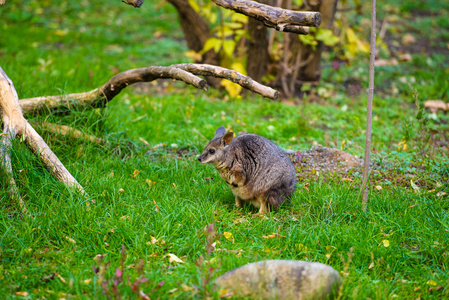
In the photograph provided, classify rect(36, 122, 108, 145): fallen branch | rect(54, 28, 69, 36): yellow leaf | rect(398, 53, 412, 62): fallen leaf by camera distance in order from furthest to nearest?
rect(54, 28, 69, 36): yellow leaf → rect(398, 53, 412, 62): fallen leaf → rect(36, 122, 108, 145): fallen branch

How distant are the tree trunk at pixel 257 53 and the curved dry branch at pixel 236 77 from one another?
Answer: 10.4 feet

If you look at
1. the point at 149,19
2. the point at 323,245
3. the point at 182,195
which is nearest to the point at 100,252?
the point at 182,195

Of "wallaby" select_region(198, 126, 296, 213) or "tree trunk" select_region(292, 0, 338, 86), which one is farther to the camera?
"tree trunk" select_region(292, 0, 338, 86)

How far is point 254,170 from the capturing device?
4199 mm

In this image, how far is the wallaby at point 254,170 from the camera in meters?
4.11

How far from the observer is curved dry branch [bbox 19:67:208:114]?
4.57 meters

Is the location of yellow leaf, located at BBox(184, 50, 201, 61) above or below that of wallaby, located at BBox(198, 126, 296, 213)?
above

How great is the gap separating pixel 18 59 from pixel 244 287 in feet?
22.1

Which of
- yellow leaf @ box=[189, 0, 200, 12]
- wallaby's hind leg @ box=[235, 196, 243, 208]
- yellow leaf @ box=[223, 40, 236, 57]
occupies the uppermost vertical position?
yellow leaf @ box=[189, 0, 200, 12]

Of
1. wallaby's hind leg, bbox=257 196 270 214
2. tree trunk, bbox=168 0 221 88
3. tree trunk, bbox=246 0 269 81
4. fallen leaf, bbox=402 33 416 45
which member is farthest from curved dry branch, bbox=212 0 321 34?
fallen leaf, bbox=402 33 416 45

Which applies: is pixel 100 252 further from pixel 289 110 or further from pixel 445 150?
pixel 445 150

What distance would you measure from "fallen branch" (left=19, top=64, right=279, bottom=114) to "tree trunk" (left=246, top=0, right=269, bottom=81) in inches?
115

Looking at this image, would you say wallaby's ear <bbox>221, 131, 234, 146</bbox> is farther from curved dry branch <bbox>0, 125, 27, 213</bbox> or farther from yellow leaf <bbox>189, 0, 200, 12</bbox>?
yellow leaf <bbox>189, 0, 200, 12</bbox>

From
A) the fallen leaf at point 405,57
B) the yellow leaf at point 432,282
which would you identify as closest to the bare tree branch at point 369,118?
the yellow leaf at point 432,282
